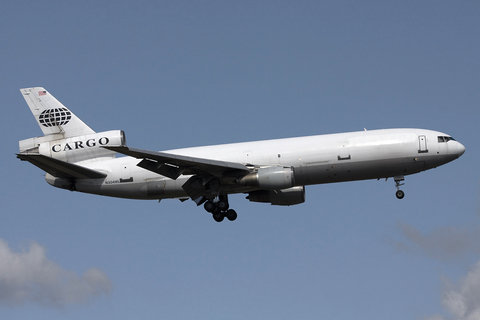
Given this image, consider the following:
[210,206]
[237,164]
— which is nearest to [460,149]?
[237,164]

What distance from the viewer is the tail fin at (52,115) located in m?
43.8

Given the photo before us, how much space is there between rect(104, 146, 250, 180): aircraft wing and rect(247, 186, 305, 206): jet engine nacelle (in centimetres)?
474

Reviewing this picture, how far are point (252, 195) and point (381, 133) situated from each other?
965 centimetres

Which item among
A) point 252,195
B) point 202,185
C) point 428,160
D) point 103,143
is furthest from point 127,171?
point 428,160

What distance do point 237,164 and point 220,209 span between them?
13.4 ft

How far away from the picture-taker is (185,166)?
38219 mm

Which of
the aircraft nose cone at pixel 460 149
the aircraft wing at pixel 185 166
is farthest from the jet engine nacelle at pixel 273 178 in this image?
the aircraft nose cone at pixel 460 149

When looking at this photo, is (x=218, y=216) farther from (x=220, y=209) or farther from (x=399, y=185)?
(x=399, y=185)

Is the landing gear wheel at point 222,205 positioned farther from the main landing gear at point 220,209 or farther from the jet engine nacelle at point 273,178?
the jet engine nacelle at point 273,178

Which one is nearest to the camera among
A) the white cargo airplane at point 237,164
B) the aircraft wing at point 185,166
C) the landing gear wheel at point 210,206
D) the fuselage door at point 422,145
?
the aircraft wing at point 185,166

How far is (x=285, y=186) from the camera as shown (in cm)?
3781

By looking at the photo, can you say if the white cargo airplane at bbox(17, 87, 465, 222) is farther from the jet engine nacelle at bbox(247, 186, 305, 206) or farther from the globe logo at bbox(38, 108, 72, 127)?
the globe logo at bbox(38, 108, 72, 127)

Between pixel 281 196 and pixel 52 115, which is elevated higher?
pixel 52 115

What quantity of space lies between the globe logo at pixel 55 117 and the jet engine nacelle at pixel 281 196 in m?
13.6
